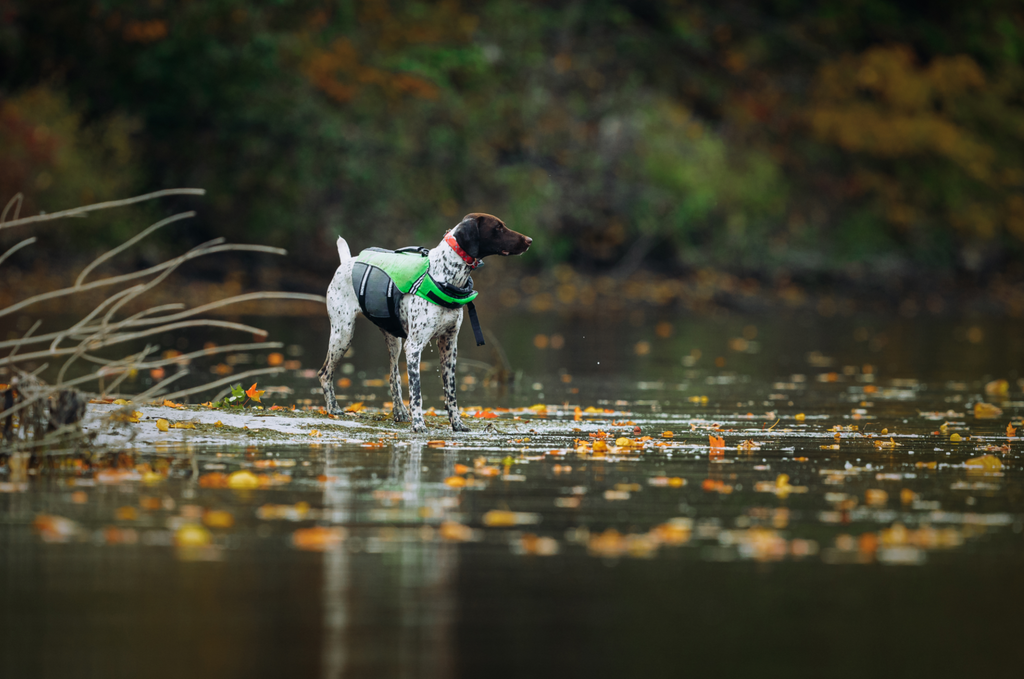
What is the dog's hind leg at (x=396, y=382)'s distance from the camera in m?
10.0

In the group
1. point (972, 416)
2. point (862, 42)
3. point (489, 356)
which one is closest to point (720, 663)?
point (972, 416)

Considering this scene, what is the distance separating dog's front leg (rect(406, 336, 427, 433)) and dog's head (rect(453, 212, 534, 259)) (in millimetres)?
689

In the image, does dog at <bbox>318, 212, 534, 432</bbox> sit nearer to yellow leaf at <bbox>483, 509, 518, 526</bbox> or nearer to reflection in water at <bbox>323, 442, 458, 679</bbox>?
reflection in water at <bbox>323, 442, 458, 679</bbox>

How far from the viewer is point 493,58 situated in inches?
1304

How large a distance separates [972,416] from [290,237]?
20.0 m

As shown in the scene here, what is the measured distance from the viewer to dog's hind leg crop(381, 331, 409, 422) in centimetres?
1002

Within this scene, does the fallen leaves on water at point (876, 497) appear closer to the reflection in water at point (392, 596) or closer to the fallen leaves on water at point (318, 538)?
the reflection in water at point (392, 596)

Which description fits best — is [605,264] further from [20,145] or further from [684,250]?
[20,145]

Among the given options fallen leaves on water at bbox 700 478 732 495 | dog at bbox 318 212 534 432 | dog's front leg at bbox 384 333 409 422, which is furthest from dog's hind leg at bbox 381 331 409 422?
fallen leaves on water at bbox 700 478 732 495

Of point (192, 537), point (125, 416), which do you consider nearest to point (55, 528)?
point (192, 537)

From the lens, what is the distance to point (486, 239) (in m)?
9.20

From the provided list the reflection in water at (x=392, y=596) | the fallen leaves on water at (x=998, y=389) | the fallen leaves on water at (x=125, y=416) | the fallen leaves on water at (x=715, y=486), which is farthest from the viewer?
the fallen leaves on water at (x=998, y=389)

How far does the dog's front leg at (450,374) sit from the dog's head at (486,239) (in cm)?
59

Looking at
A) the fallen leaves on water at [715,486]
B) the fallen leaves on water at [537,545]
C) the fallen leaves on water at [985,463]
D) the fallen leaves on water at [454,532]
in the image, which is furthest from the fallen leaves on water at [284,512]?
the fallen leaves on water at [985,463]
